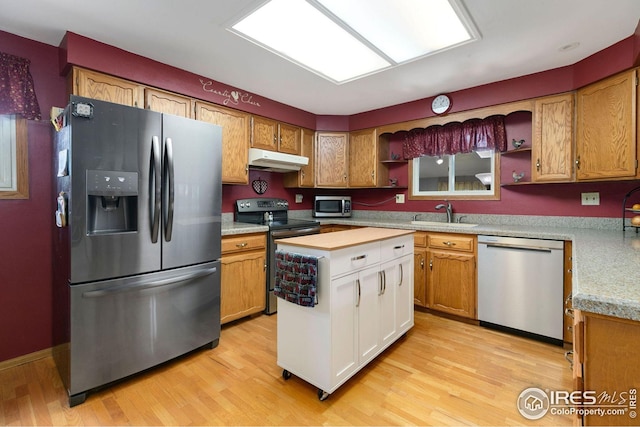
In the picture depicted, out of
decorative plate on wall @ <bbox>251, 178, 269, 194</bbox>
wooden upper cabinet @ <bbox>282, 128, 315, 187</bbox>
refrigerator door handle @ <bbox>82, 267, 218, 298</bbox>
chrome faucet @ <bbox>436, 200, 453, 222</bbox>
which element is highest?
wooden upper cabinet @ <bbox>282, 128, 315, 187</bbox>

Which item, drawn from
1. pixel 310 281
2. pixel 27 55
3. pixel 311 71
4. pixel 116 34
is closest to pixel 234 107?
pixel 311 71

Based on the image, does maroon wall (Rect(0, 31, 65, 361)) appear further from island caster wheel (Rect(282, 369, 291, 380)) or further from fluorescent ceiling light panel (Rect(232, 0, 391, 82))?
island caster wheel (Rect(282, 369, 291, 380))

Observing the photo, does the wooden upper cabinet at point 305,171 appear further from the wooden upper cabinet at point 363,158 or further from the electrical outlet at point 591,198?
the electrical outlet at point 591,198

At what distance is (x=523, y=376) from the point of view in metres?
1.98

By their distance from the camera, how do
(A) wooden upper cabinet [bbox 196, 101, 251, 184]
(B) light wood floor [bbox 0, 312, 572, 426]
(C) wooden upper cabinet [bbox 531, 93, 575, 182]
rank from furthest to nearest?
(A) wooden upper cabinet [bbox 196, 101, 251, 184]
(C) wooden upper cabinet [bbox 531, 93, 575, 182]
(B) light wood floor [bbox 0, 312, 572, 426]

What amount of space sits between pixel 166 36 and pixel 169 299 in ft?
6.38

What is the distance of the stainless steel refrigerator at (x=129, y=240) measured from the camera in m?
1.72

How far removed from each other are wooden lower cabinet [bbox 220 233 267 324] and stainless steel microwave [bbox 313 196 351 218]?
1282mm

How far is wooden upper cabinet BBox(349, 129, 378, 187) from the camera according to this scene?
3.90 m

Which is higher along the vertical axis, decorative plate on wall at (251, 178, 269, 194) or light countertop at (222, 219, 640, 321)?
decorative plate on wall at (251, 178, 269, 194)

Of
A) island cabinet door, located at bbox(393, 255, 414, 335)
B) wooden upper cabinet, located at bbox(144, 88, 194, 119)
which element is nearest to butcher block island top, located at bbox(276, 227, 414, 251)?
island cabinet door, located at bbox(393, 255, 414, 335)

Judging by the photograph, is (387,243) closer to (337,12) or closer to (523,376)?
(523,376)

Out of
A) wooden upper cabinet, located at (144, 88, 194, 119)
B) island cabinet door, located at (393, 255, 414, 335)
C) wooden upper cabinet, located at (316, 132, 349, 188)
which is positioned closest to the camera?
island cabinet door, located at (393, 255, 414, 335)

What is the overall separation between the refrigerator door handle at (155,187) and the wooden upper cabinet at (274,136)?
1.39 meters
